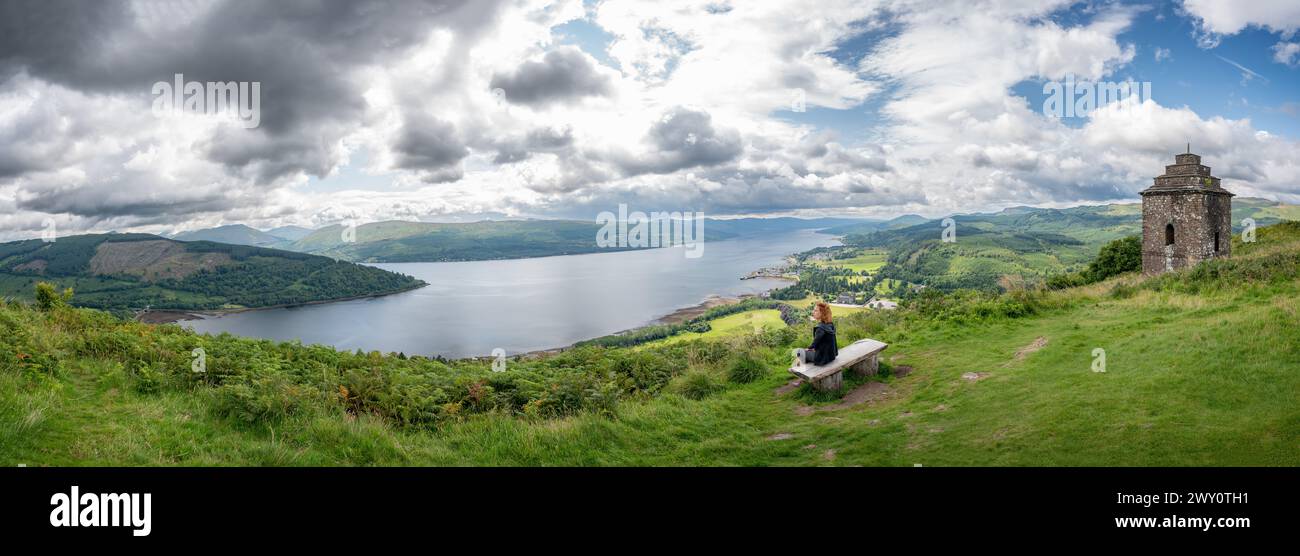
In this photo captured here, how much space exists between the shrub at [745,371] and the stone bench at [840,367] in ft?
3.93

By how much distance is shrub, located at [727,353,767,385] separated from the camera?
35.2 feet

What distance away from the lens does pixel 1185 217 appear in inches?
934

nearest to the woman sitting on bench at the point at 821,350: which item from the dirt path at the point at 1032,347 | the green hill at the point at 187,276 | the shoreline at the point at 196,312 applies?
the dirt path at the point at 1032,347

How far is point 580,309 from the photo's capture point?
116438mm

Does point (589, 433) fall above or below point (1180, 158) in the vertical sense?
below

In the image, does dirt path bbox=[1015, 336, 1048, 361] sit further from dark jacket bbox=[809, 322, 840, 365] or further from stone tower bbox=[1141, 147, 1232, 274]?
stone tower bbox=[1141, 147, 1232, 274]

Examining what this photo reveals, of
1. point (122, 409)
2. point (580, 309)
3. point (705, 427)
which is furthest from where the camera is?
point (580, 309)

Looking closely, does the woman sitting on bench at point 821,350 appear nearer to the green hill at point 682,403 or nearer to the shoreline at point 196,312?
the green hill at point 682,403

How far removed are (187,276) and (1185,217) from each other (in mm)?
208867

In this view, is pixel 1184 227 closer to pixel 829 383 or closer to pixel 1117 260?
pixel 1117 260

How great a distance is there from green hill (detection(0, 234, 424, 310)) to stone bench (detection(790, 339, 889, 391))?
15693cm

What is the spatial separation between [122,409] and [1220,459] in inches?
451
